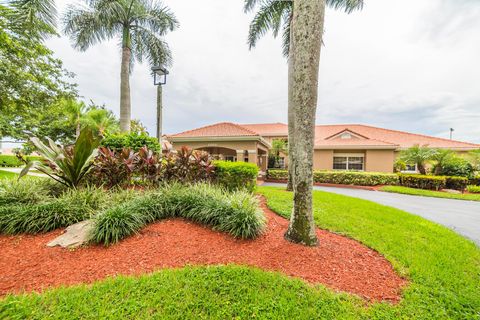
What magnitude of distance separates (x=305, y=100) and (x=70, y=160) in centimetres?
620

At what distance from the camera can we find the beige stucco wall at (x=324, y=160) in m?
19.0

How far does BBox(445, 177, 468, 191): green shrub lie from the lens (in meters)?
13.1

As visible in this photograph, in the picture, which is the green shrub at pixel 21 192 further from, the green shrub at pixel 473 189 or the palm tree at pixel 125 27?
the green shrub at pixel 473 189

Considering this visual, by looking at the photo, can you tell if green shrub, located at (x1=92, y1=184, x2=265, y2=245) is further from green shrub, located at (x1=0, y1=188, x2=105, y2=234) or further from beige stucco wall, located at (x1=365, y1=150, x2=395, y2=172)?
beige stucco wall, located at (x1=365, y1=150, x2=395, y2=172)

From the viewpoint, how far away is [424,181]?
1364cm

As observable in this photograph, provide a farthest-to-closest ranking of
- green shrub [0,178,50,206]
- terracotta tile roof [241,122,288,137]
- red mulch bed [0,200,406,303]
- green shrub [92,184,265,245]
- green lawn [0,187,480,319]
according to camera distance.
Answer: terracotta tile roof [241,122,288,137], green shrub [0,178,50,206], green shrub [92,184,265,245], red mulch bed [0,200,406,303], green lawn [0,187,480,319]

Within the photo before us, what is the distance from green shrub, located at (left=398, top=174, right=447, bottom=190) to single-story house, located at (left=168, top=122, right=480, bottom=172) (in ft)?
10.8

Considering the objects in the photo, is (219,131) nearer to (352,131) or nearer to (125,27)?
(125,27)

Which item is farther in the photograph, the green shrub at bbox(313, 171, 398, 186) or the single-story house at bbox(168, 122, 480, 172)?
the single-story house at bbox(168, 122, 480, 172)

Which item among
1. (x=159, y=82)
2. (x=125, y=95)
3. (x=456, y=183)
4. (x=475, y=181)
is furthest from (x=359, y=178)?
(x=125, y=95)

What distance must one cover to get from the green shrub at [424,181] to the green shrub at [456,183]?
1.54 feet

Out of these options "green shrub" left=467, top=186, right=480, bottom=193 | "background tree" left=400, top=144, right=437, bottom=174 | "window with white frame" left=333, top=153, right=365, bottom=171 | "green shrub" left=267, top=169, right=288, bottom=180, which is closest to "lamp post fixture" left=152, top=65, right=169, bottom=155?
"green shrub" left=267, top=169, right=288, bottom=180

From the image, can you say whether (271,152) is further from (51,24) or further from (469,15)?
(51,24)

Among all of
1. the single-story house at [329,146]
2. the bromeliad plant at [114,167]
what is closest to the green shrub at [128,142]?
the bromeliad plant at [114,167]
